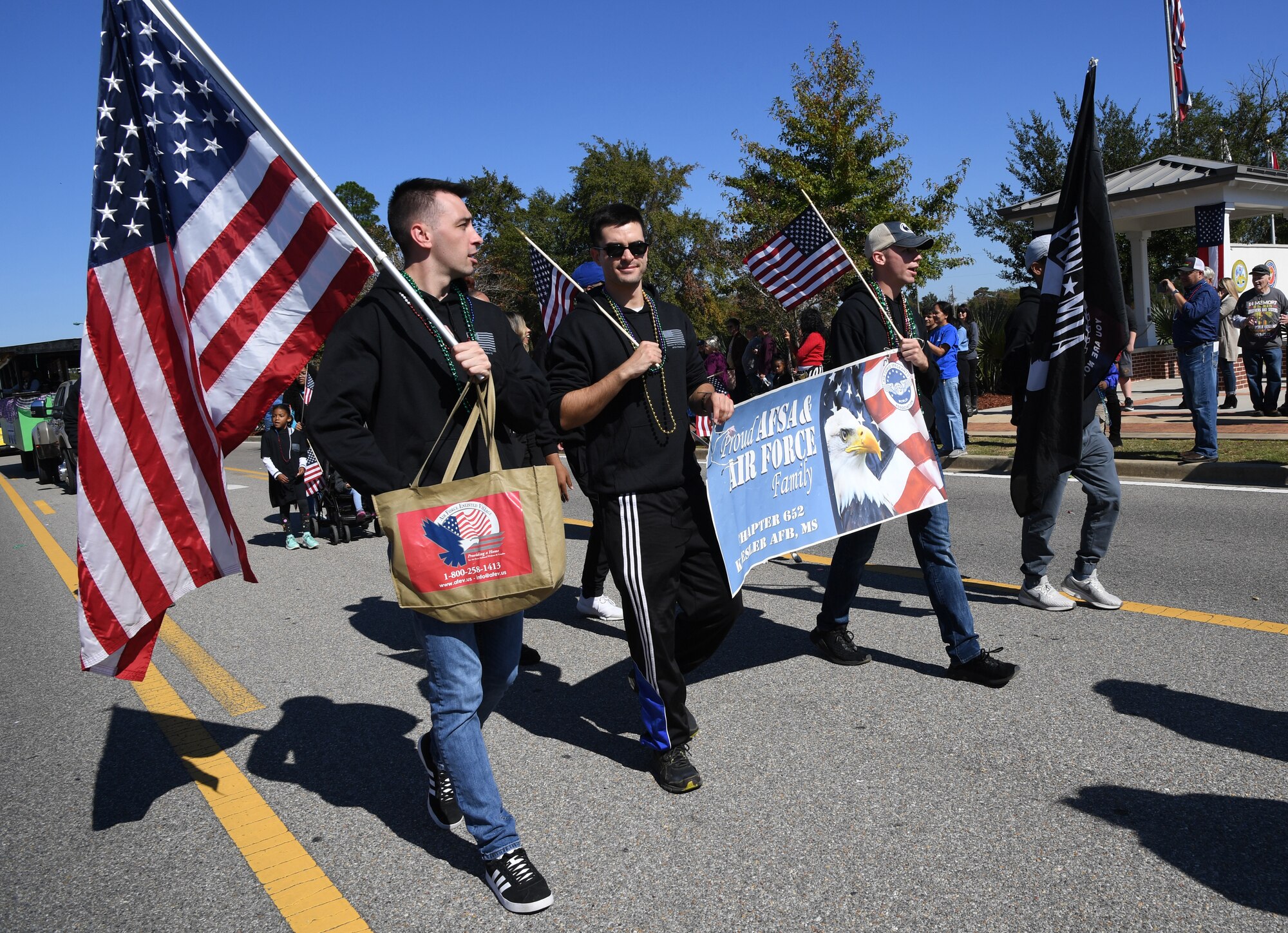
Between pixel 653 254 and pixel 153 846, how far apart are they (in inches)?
1665

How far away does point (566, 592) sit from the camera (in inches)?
272

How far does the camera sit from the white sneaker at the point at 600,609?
20.2 feet

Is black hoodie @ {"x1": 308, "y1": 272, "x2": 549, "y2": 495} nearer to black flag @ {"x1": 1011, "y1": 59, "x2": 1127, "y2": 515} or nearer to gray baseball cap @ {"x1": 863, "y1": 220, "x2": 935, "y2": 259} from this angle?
gray baseball cap @ {"x1": 863, "y1": 220, "x2": 935, "y2": 259}

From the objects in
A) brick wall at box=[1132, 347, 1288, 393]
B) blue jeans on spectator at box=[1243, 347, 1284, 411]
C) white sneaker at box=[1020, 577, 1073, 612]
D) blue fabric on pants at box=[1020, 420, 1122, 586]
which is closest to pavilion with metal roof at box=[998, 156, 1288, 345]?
brick wall at box=[1132, 347, 1288, 393]

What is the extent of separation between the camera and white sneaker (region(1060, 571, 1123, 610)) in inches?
213

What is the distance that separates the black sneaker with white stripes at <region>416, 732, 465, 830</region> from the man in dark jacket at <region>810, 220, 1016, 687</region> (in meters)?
2.13

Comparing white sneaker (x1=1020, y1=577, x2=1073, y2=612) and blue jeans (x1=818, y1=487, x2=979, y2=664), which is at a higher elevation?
blue jeans (x1=818, y1=487, x2=979, y2=664)

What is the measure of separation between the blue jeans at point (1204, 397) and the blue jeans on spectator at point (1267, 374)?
288 centimetres

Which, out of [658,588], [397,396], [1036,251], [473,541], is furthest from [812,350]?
[473,541]

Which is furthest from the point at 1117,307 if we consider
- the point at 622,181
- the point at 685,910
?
the point at 622,181

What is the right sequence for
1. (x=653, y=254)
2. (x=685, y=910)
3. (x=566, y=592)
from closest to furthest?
(x=685, y=910) < (x=566, y=592) < (x=653, y=254)

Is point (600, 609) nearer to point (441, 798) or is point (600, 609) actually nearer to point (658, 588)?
Answer: point (658, 588)

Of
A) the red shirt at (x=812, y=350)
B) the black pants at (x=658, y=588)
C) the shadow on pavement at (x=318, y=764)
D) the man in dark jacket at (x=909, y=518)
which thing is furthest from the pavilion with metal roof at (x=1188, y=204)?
the shadow on pavement at (x=318, y=764)

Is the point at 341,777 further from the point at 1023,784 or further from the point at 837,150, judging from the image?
the point at 837,150
